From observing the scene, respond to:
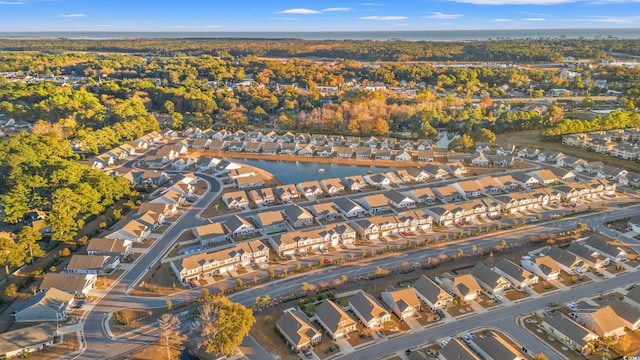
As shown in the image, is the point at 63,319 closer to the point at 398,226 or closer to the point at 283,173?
the point at 398,226

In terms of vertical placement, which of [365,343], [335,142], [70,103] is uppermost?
[70,103]

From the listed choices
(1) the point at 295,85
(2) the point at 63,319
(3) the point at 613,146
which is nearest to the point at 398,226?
(2) the point at 63,319

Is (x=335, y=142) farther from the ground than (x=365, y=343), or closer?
farther from the ground

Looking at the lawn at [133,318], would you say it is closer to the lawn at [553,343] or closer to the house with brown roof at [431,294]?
the house with brown roof at [431,294]

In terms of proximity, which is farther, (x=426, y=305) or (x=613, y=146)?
(x=613, y=146)

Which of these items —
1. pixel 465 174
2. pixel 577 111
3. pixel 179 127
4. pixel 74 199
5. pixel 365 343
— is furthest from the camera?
pixel 577 111

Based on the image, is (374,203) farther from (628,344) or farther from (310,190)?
(628,344)

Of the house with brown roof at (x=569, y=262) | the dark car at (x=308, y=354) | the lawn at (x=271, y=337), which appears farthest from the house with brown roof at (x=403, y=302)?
the house with brown roof at (x=569, y=262)

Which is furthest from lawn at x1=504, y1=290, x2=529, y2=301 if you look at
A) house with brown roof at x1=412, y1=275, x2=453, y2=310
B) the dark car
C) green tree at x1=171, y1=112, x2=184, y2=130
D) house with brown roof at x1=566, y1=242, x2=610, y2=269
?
green tree at x1=171, y1=112, x2=184, y2=130
